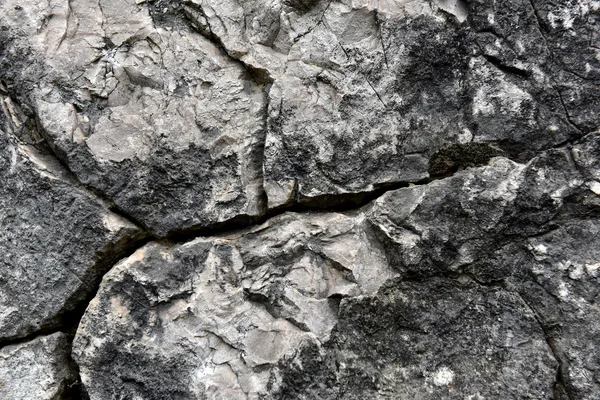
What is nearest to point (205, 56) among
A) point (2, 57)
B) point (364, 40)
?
point (364, 40)

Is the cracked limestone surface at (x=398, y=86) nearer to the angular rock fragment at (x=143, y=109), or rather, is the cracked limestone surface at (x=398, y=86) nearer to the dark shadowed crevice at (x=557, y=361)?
the angular rock fragment at (x=143, y=109)

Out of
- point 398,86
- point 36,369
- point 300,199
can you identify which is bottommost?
point 36,369

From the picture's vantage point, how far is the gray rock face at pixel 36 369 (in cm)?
122

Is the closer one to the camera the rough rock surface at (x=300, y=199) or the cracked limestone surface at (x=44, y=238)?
the rough rock surface at (x=300, y=199)

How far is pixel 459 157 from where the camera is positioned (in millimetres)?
1174

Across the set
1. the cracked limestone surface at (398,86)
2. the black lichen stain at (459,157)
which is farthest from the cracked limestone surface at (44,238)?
the black lichen stain at (459,157)

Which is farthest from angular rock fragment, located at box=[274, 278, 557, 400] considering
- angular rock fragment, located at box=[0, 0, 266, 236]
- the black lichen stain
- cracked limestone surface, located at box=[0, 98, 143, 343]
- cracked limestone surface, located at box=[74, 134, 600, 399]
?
cracked limestone surface, located at box=[0, 98, 143, 343]

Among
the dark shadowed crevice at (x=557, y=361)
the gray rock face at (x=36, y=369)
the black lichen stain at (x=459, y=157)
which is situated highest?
the black lichen stain at (x=459, y=157)

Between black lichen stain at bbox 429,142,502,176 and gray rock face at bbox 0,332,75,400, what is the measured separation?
0.96 metres

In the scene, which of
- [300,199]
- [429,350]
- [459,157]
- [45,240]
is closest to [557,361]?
[429,350]

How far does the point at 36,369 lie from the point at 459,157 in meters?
1.09

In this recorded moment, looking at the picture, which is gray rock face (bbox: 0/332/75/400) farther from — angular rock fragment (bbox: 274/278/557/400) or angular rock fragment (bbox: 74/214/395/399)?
angular rock fragment (bbox: 274/278/557/400)

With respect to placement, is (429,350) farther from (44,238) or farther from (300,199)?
(44,238)

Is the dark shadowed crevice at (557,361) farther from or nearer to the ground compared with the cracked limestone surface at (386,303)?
nearer to the ground
